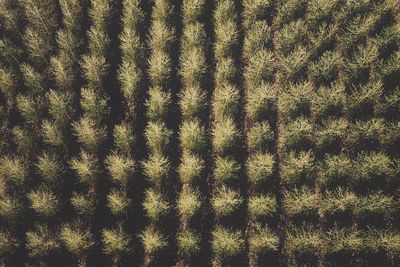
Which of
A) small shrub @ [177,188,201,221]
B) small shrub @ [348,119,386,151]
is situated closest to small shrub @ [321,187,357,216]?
small shrub @ [348,119,386,151]

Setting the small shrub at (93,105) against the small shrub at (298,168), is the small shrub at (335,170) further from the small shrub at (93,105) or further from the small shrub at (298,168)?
the small shrub at (93,105)

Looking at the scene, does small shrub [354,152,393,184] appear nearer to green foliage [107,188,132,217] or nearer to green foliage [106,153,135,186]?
green foliage [106,153,135,186]

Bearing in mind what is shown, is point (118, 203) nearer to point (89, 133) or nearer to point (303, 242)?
point (89, 133)

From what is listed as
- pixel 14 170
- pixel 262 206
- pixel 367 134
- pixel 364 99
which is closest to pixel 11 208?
pixel 14 170

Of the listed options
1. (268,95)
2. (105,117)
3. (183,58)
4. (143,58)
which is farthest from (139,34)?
(268,95)

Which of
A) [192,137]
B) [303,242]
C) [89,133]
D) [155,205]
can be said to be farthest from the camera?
[192,137]

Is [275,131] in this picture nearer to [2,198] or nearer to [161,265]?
[161,265]

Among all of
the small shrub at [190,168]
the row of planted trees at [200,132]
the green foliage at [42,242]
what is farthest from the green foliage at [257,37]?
the green foliage at [42,242]
